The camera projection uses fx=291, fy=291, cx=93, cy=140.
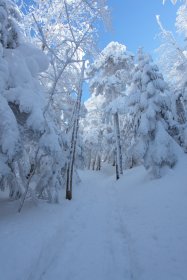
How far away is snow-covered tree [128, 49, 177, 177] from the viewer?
680 inches

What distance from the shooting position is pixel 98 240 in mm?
8328

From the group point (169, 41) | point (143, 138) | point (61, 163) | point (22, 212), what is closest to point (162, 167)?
point (143, 138)

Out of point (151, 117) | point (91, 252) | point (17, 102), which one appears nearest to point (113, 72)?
point (151, 117)

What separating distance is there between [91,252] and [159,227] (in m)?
2.75

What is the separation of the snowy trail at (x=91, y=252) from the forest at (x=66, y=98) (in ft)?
0.76

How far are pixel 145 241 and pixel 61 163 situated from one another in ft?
21.0

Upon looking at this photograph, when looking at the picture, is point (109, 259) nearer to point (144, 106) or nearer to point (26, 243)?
point (26, 243)

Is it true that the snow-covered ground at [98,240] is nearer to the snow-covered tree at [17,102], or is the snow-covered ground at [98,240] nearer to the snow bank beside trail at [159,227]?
the snow bank beside trail at [159,227]

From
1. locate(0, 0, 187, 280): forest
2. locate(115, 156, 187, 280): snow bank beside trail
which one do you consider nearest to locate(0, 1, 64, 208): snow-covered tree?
locate(0, 0, 187, 280): forest

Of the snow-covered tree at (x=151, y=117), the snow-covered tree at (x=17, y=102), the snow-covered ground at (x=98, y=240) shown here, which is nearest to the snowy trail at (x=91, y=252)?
the snow-covered ground at (x=98, y=240)

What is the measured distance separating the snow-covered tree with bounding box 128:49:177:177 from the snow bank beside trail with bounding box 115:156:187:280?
1.57 meters

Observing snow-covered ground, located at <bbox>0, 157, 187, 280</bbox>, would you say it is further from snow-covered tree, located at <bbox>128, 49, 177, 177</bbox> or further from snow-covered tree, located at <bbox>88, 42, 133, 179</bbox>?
snow-covered tree, located at <bbox>88, 42, 133, 179</bbox>

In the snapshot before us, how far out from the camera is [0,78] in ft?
32.0

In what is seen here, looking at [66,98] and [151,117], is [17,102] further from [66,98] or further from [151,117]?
[66,98]
